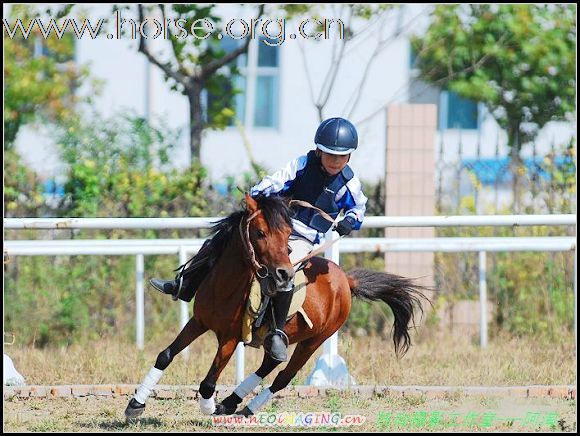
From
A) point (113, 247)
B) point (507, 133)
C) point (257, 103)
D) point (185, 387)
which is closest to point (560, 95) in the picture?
point (507, 133)

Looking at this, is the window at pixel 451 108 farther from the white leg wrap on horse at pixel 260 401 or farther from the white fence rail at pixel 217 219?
the white leg wrap on horse at pixel 260 401

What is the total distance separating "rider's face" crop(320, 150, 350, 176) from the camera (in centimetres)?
658

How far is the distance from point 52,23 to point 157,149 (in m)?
2.18

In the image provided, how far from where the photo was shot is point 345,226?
6691 mm

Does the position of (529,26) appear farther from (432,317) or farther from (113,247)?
(113,247)

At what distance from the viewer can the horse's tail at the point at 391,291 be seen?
24.1ft

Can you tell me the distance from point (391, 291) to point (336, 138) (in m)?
1.43

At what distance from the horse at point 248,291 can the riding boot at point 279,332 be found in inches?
5.7

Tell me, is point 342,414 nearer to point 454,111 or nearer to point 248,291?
point 248,291

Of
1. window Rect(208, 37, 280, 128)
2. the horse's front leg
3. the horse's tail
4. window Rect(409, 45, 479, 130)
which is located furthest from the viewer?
window Rect(409, 45, 479, 130)

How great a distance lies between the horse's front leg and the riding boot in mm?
206

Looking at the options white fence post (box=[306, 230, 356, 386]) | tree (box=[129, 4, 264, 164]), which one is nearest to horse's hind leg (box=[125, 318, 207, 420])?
white fence post (box=[306, 230, 356, 386])

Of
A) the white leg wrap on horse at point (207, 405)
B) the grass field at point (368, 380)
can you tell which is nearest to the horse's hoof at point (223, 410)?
the grass field at point (368, 380)

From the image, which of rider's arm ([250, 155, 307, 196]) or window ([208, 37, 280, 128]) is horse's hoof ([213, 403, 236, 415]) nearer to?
rider's arm ([250, 155, 307, 196])
